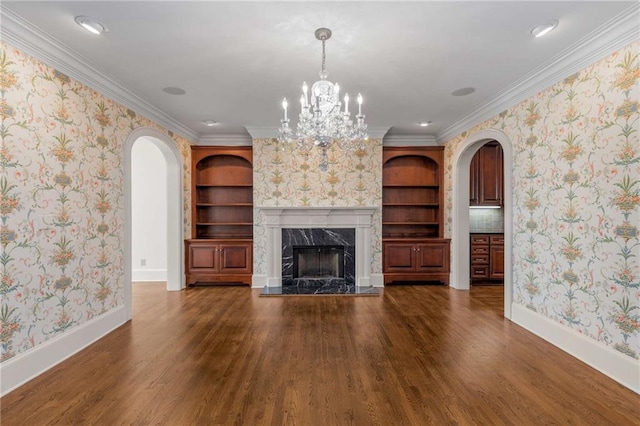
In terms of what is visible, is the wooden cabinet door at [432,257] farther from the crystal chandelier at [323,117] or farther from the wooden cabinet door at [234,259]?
the crystal chandelier at [323,117]

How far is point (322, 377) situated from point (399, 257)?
3.49m

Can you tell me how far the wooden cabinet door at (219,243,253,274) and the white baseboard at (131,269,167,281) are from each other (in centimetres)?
132

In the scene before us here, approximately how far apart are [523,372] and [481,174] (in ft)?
13.1

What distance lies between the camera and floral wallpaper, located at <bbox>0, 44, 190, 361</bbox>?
89.6 inches

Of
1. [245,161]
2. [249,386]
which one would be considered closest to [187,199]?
[245,161]

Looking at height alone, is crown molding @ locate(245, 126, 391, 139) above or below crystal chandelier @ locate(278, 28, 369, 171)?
above

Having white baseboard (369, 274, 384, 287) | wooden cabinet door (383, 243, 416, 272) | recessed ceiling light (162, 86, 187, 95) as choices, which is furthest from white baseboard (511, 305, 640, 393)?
recessed ceiling light (162, 86, 187, 95)

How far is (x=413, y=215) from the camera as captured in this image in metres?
5.95

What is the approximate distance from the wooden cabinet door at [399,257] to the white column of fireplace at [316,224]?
0.37 metres

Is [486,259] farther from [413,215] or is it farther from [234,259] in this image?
[234,259]

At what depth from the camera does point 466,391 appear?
7.08 ft

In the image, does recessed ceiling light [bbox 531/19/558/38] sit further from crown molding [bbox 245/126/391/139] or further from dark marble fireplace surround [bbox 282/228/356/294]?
dark marble fireplace surround [bbox 282/228/356/294]

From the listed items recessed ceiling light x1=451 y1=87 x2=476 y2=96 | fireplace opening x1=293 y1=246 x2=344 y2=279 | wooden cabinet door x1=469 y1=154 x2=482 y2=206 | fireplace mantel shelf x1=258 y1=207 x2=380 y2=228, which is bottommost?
fireplace opening x1=293 y1=246 x2=344 y2=279

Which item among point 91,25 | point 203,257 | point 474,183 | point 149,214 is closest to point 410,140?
point 474,183
